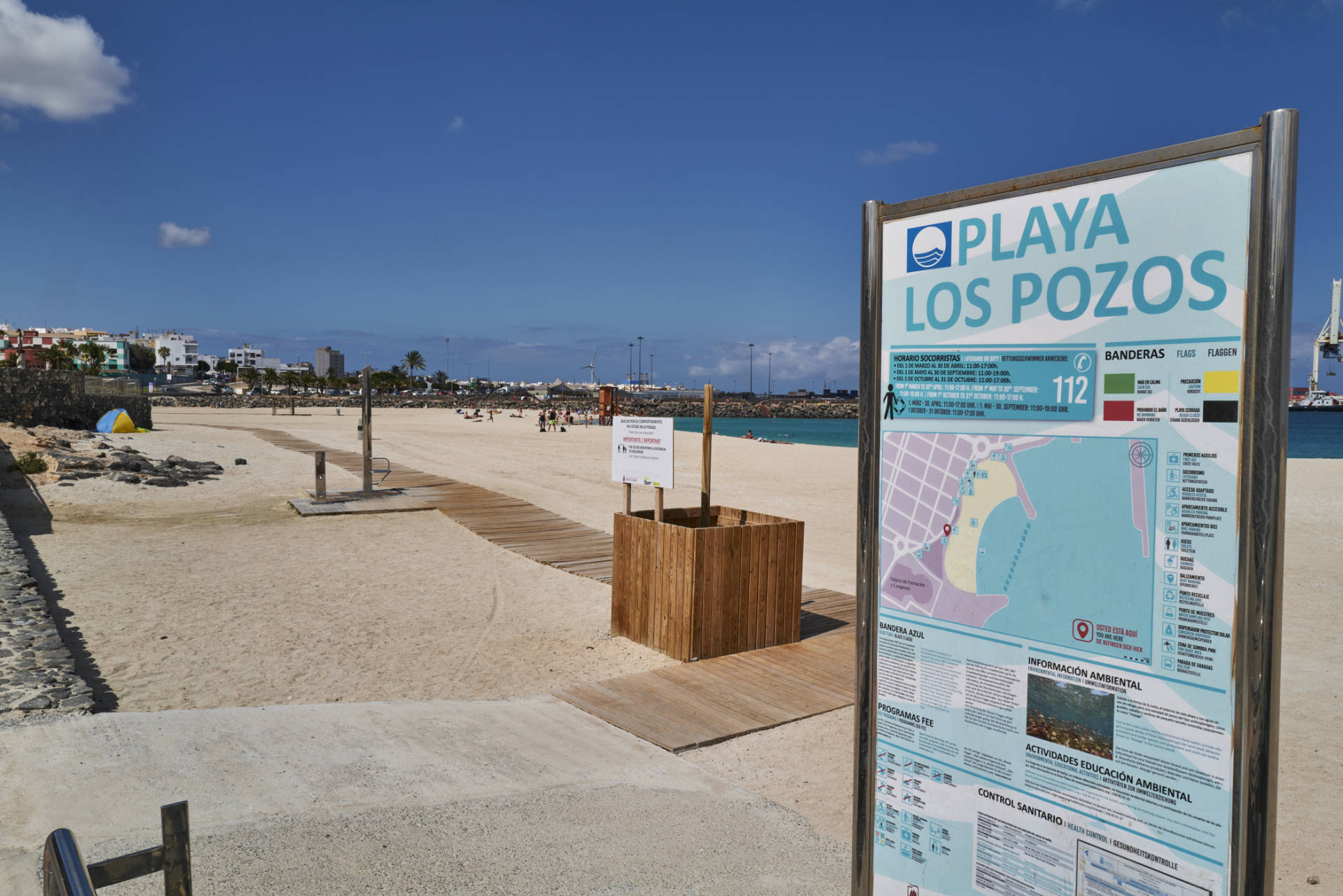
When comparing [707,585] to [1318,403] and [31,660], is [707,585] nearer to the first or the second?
[31,660]

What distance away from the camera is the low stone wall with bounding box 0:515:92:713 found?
4.32m

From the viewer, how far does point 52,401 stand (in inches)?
1033

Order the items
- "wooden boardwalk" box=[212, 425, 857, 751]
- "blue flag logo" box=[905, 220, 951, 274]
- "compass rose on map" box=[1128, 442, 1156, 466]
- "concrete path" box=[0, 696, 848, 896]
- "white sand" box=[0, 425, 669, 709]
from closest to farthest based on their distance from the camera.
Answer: "compass rose on map" box=[1128, 442, 1156, 466], "blue flag logo" box=[905, 220, 951, 274], "concrete path" box=[0, 696, 848, 896], "wooden boardwalk" box=[212, 425, 857, 751], "white sand" box=[0, 425, 669, 709]

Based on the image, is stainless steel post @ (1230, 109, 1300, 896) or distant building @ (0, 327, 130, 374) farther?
distant building @ (0, 327, 130, 374)

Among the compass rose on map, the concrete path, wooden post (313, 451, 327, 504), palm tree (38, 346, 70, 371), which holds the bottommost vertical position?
the concrete path

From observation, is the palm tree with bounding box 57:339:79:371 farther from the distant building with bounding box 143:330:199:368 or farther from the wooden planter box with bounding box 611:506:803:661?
the distant building with bounding box 143:330:199:368

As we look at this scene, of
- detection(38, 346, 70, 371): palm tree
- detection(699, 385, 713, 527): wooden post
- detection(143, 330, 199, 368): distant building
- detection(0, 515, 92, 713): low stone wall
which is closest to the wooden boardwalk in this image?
detection(699, 385, 713, 527): wooden post

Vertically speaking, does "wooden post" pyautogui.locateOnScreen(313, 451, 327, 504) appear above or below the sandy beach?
above

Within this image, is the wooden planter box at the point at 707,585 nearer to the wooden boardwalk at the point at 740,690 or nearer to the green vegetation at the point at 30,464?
the wooden boardwalk at the point at 740,690

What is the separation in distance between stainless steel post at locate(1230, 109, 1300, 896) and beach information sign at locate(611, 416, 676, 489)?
490 centimetres

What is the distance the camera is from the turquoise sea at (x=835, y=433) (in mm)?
54688

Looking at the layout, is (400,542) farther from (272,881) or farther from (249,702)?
(272,881)

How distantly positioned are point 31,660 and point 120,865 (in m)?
4.75

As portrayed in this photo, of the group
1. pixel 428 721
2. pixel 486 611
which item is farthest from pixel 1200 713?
pixel 486 611
